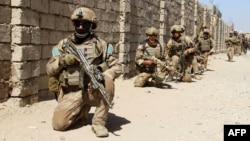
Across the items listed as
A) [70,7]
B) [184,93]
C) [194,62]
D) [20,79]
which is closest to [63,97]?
[20,79]

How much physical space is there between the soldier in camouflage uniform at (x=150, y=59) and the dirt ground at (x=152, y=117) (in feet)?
1.25

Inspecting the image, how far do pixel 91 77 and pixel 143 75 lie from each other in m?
3.92

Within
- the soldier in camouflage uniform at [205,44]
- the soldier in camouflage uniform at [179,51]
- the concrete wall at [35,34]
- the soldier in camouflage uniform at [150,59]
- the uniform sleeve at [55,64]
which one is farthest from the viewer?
the soldier in camouflage uniform at [205,44]

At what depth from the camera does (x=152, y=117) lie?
522cm

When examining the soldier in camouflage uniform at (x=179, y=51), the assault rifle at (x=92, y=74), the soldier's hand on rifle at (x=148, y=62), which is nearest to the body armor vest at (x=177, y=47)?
the soldier in camouflage uniform at (x=179, y=51)

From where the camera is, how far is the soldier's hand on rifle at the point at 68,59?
4.08 metres

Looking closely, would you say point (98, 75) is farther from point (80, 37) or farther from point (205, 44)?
point (205, 44)

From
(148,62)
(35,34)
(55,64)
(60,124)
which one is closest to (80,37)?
(55,64)

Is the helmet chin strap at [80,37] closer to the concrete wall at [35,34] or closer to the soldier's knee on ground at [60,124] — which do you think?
the soldier's knee on ground at [60,124]

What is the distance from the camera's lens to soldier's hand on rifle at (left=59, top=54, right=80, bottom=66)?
13.4ft

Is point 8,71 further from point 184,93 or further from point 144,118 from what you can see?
point 184,93

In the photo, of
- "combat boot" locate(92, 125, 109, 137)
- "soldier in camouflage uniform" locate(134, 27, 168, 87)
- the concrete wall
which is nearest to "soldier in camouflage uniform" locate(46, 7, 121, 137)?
"combat boot" locate(92, 125, 109, 137)

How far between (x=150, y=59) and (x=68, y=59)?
3758 millimetres

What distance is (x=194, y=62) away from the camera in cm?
1007
